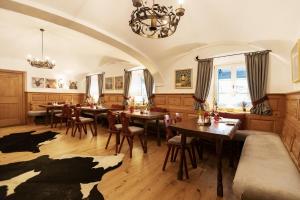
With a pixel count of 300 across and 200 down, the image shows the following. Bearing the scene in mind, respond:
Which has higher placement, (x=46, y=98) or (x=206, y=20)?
(x=206, y=20)

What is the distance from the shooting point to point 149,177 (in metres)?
2.70

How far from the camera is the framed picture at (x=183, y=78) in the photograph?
5.41 metres

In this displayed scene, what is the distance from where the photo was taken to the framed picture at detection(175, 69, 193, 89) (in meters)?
5.41

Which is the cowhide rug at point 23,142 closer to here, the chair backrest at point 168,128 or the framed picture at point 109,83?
the chair backrest at point 168,128

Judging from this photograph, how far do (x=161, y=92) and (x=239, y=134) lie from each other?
3.07 meters

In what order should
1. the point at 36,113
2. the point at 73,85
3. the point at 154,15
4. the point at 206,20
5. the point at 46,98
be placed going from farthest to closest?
the point at 73,85 → the point at 46,98 → the point at 36,113 → the point at 206,20 → the point at 154,15

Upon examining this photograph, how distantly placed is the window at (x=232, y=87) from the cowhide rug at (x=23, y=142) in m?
5.08

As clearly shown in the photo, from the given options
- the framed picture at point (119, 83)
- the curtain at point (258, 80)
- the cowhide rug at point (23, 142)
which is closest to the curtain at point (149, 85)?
the framed picture at point (119, 83)

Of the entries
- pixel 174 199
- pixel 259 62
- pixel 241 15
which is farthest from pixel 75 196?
pixel 259 62

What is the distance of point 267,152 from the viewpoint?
244cm

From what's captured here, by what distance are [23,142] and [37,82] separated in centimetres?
423

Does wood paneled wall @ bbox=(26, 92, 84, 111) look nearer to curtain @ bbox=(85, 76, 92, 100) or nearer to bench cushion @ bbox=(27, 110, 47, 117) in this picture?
bench cushion @ bbox=(27, 110, 47, 117)

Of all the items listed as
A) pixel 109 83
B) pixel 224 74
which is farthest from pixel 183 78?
pixel 109 83

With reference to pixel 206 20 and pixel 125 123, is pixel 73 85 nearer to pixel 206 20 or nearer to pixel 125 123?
pixel 125 123
